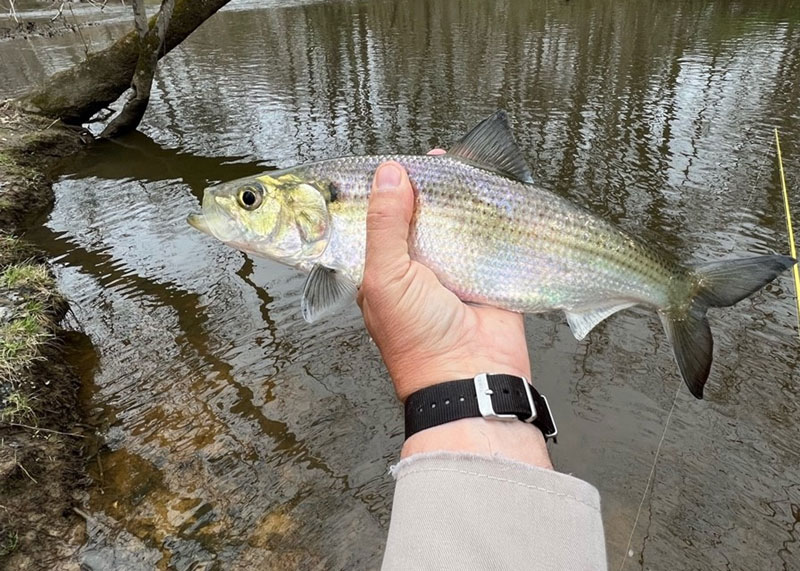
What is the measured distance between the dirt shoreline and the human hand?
3.26 metres

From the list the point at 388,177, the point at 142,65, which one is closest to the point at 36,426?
the point at 388,177

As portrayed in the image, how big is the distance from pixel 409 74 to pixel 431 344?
58.6 ft

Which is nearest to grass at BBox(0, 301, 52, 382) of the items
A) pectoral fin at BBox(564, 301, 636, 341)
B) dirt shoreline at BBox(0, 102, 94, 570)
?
dirt shoreline at BBox(0, 102, 94, 570)

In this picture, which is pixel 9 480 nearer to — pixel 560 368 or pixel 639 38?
pixel 560 368

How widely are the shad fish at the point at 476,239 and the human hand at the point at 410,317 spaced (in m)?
0.19

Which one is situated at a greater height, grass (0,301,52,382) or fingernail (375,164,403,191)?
fingernail (375,164,403,191)

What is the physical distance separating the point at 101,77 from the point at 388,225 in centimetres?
1478

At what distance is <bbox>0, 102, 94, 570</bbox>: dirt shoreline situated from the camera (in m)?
3.94

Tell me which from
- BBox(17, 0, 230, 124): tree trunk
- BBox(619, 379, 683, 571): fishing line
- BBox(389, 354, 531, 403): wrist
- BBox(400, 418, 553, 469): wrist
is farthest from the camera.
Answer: BBox(17, 0, 230, 124): tree trunk

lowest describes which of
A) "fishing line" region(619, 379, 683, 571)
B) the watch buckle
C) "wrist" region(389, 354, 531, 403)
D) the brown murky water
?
"fishing line" region(619, 379, 683, 571)

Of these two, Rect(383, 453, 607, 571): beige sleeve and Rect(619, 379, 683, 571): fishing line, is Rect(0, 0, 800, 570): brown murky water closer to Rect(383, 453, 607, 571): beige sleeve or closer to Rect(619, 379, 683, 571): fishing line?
Rect(619, 379, 683, 571): fishing line

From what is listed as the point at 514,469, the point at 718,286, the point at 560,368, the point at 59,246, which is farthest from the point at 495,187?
the point at 59,246

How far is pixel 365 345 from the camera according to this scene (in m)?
6.50

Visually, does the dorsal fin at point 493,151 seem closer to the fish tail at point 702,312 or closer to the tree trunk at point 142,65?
the fish tail at point 702,312
